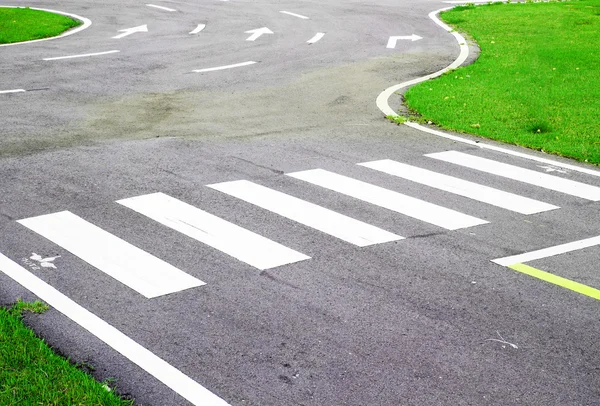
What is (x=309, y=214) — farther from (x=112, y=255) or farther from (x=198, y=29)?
(x=198, y=29)

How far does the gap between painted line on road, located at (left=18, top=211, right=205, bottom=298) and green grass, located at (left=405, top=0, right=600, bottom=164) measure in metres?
6.27

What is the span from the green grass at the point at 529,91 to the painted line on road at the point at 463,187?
2.07 metres

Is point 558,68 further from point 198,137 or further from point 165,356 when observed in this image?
point 165,356

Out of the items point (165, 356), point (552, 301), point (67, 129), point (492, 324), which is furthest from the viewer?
point (67, 129)

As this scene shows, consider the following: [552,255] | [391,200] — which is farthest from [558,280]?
[391,200]

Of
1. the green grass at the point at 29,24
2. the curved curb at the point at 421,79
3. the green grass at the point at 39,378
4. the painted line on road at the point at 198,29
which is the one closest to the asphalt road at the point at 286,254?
the green grass at the point at 39,378

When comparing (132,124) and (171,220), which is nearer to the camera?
(171,220)

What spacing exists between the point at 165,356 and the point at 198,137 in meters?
6.39

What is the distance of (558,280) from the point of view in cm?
701

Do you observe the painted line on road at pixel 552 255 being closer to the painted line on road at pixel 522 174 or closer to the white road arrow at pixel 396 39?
the painted line on road at pixel 522 174

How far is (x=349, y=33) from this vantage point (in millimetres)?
22438

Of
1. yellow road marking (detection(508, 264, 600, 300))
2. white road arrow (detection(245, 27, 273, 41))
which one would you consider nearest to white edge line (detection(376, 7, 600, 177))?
yellow road marking (detection(508, 264, 600, 300))

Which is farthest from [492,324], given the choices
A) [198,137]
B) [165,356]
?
[198,137]

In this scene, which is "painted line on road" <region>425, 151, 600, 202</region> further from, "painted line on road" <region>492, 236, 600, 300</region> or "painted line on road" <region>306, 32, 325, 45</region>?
"painted line on road" <region>306, 32, 325, 45</region>
